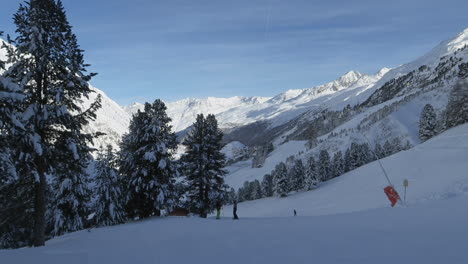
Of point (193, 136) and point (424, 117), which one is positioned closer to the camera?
point (193, 136)

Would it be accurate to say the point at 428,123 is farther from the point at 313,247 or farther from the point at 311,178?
the point at 313,247

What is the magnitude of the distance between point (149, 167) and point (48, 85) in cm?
1138

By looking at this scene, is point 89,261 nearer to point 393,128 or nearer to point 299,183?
point 299,183

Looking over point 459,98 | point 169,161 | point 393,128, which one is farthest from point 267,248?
point 393,128

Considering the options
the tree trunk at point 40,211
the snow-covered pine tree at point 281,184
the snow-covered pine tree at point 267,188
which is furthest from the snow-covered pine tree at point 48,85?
the snow-covered pine tree at point 267,188

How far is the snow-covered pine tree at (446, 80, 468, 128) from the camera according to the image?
66.9 metres

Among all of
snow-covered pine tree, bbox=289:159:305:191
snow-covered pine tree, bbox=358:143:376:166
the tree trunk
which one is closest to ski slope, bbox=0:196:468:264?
the tree trunk

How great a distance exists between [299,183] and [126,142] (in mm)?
73237

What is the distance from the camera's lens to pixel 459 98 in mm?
69375

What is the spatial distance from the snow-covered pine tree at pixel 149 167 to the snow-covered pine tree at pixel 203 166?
3592mm

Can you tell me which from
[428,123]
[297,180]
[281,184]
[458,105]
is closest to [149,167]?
[281,184]

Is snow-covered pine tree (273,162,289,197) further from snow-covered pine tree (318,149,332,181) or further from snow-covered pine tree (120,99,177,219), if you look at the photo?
snow-covered pine tree (120,99,177,219)

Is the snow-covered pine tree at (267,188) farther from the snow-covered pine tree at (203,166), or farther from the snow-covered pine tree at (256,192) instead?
the snow-covered pine tree at (203,166)

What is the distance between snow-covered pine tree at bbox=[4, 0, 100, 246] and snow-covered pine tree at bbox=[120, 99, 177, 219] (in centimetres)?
881
